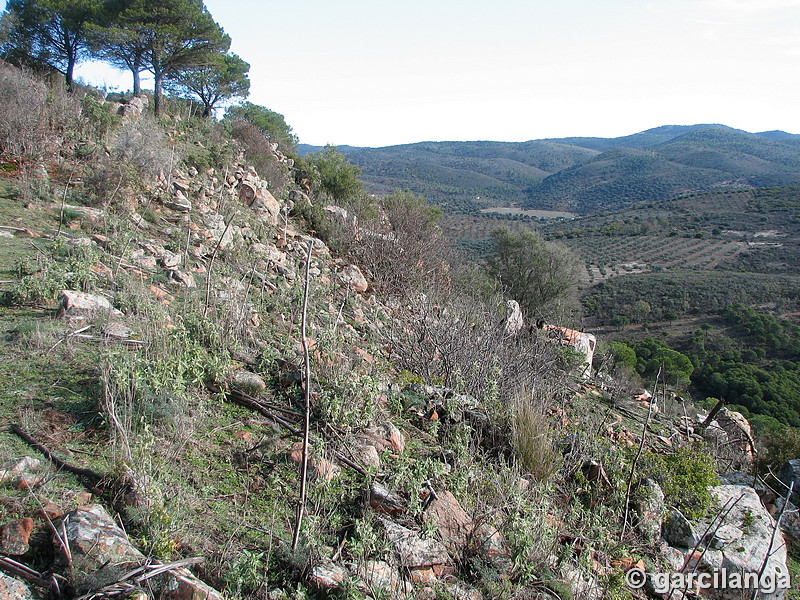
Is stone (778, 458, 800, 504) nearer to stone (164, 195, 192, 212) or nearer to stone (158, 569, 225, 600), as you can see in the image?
stone (158, 569, 225, 600)

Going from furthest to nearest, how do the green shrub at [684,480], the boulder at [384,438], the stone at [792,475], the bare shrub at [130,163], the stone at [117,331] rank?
1. the bare shrub at [130,163]
2. the stone at [792,475]
3. the green shrub at [684,480]
4. the stone at [117,331]
5. the boulder at [384,438]

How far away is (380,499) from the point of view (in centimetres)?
273

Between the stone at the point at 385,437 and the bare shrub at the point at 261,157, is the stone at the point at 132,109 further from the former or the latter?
the stone at the point at 385,437

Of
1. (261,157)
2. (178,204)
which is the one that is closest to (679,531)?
(178,204)

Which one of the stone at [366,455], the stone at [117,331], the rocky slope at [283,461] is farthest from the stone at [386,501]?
the stone at [117,331]

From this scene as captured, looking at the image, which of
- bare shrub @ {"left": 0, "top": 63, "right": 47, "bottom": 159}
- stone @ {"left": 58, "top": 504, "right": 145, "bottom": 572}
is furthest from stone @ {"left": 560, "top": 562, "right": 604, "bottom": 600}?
bare shrub @ {"left": 0, "top": 63, "right": 47, "bottom": 159}

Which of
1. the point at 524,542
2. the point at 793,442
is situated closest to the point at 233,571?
the point at 524,542

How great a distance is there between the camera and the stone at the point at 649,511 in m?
3.46

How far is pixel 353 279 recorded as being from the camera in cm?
776

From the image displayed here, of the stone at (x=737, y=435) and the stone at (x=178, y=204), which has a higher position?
the stone at (x=178, y=204)

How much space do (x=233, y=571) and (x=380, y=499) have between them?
0.92 metres

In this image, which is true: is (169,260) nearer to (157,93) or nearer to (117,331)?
(117,331)

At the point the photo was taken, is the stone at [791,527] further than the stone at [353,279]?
No

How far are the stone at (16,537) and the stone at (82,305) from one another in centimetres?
207
